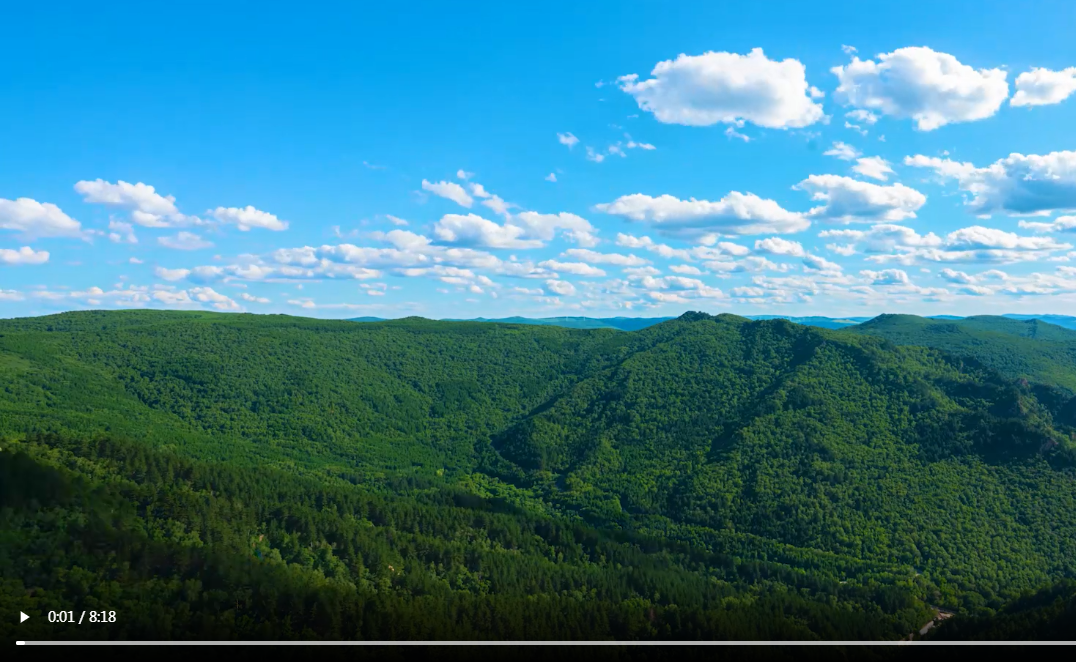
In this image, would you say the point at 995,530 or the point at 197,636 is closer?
the point at 197,636

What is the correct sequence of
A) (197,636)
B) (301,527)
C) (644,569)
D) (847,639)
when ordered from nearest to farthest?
(197,636), (847,639), (301,527), (644,569)

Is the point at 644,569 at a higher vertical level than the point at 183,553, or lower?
lower

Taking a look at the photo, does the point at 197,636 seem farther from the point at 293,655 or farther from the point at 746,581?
the point at 746,581

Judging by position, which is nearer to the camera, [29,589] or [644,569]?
[29,589]

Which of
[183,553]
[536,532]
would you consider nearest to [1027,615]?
[536,532]

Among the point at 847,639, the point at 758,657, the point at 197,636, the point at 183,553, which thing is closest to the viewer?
the point at 197,636

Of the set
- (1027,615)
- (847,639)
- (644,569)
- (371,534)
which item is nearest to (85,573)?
(371,534)

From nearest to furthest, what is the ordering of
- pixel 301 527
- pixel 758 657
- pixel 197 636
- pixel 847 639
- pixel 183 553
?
pixel 197 636 < pixel 183 553 < pixel 758 657 < pixel 847 639 < pixel 301 527

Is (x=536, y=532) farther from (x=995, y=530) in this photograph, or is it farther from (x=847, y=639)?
(x=995, y=530)

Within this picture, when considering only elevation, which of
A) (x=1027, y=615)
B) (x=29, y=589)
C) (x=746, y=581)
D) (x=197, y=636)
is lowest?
(x=746, y=581)
